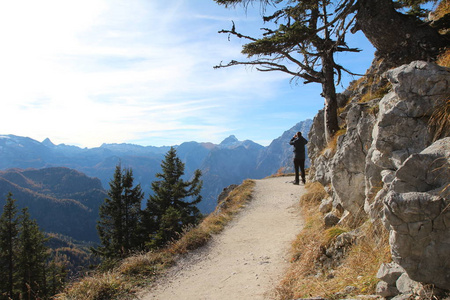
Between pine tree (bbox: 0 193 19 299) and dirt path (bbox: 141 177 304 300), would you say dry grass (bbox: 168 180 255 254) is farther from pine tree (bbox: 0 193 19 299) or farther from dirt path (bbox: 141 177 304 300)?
pine tree (bbox: 0 193 19 299)

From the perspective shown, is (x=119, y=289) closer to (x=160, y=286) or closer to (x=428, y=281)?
(x=160, y=286)

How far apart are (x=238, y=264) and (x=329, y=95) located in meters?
8.18

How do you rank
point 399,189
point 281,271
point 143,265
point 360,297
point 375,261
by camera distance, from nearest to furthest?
point 399,189
point 360,297
point 375,261
point 281,271
point 143,265

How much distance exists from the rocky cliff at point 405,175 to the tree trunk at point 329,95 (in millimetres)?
4457

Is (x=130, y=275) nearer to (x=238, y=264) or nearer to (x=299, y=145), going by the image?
(x=238, y=264)

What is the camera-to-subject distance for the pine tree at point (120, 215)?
3294 cm

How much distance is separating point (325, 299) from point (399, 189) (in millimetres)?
2022

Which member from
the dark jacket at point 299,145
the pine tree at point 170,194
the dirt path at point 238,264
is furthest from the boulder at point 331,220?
the pine tree at point 170,194

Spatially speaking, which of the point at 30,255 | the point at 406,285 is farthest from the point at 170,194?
the point at 406,285

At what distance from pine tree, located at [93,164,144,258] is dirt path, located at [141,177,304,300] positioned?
24.0 meters

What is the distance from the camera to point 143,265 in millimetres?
8469

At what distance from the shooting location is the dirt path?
6.70m

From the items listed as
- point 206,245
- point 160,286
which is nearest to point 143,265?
point 160,286

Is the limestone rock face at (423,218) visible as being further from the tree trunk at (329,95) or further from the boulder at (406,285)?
the tree trunk at (329,95)
